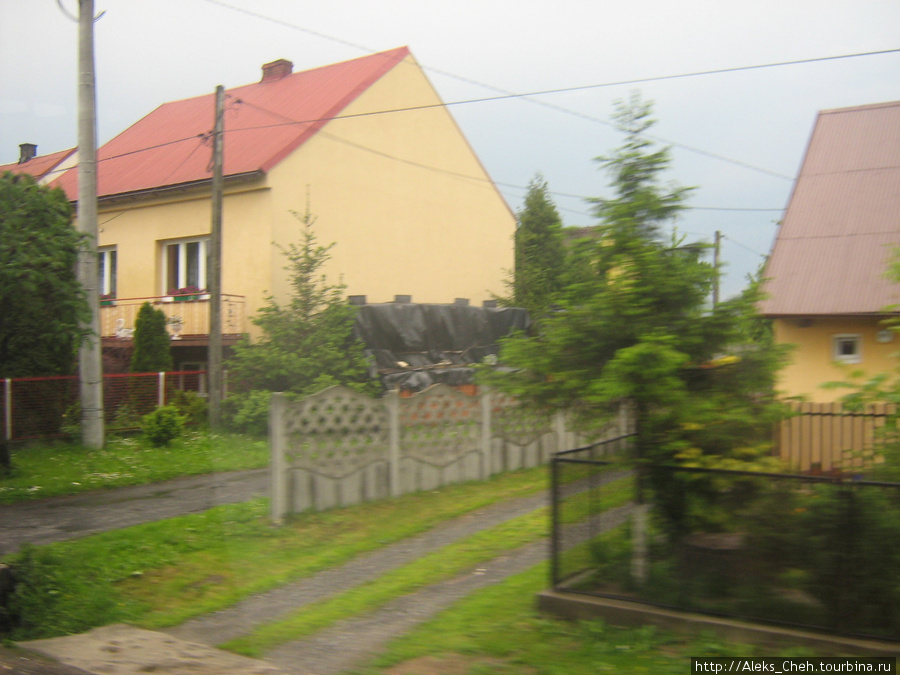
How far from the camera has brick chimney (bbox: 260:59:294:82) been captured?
79.0 feet

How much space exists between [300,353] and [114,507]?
624 cm

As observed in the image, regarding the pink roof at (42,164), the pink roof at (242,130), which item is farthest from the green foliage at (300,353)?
the pink roof at (42,164)

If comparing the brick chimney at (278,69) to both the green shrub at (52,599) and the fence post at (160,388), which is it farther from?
the green shrub at (52,599)

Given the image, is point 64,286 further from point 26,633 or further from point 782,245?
point 782,245

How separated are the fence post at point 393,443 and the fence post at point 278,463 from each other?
1.60m

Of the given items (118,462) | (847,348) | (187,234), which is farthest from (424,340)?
(847,348)

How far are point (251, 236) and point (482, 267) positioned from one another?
843 centimetres

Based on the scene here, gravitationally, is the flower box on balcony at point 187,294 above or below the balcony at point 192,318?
above

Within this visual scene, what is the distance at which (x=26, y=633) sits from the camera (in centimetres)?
605

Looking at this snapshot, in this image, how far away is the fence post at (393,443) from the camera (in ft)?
Result: 31.6

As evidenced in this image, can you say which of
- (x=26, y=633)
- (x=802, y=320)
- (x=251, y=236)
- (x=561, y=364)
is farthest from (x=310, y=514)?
(x=251, y=236)

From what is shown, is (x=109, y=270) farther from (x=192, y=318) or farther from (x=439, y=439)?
(x=439, y=439)

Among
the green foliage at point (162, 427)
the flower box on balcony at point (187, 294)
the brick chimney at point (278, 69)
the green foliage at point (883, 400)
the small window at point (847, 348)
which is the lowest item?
the green foliage at point (162, 427)

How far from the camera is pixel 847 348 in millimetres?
13031
